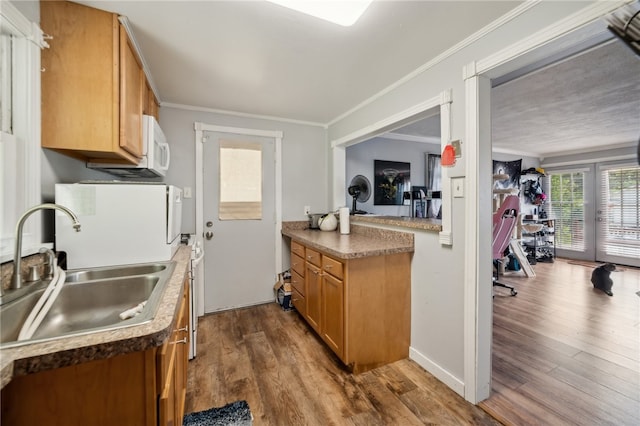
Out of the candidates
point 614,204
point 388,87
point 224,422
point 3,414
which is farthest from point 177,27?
point 614,204

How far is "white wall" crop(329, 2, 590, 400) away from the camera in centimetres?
145

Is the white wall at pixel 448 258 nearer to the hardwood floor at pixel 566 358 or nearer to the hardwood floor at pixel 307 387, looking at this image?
the hardwood floor at pixel 307 387

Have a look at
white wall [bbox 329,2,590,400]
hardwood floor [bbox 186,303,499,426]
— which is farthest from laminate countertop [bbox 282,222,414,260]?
hardwood floor [bbox 186,303,499,426]

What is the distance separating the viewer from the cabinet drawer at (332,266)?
1.81 metres

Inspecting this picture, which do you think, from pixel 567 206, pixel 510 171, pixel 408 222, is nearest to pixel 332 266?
pixel 408 222

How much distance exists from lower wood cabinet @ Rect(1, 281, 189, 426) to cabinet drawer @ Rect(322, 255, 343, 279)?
3.98ft

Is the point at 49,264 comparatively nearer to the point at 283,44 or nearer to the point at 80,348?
the point at 80,348

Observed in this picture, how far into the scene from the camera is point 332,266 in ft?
6.23

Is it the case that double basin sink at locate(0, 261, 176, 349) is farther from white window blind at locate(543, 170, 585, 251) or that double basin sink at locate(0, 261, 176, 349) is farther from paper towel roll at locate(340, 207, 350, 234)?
white window blind at locate(543, 170, 585, 251)

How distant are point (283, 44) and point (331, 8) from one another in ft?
1.68

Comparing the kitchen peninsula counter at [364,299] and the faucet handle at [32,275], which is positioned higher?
the faucet handle at [32,275]

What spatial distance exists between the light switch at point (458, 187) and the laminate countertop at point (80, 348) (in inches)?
65.1

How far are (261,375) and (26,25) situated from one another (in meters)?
2.32

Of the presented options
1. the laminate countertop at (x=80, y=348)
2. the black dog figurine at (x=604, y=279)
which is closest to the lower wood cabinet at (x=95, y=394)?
the laminate countertop at (x=80, y=348)
